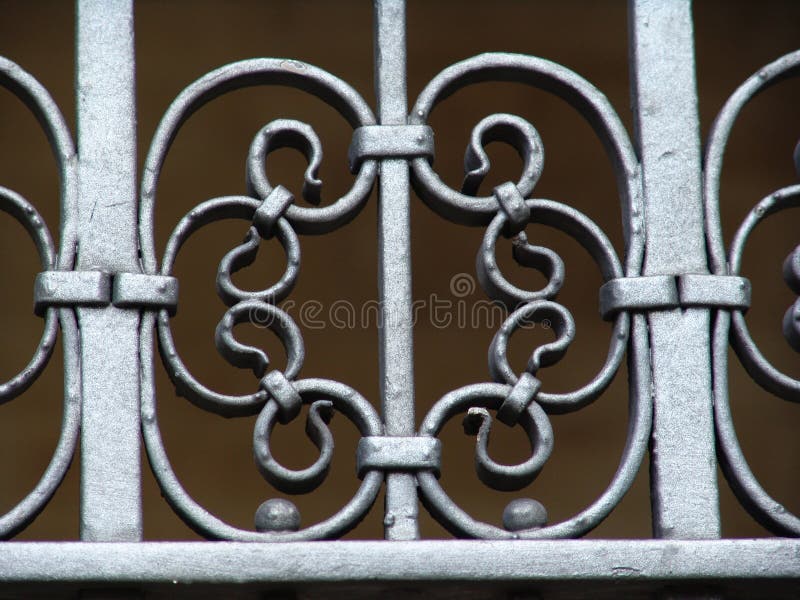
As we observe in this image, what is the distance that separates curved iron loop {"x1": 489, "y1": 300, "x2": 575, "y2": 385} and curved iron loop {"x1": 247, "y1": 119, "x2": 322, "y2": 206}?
0.35 m

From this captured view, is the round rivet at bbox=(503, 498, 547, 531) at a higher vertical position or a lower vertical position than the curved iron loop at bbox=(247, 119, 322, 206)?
lower

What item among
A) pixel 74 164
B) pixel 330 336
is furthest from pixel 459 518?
pixel 330 336

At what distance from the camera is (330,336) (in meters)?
4.54

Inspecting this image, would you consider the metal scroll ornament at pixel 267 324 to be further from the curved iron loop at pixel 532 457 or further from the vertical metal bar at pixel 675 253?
the vertical metal bar at pixel 675 253

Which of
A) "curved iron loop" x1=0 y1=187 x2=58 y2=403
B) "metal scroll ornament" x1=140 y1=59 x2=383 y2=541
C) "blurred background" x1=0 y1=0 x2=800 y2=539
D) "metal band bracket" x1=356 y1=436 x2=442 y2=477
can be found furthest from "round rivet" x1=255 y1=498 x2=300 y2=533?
"blurred background" x1=0 y1=0 x2=800 y2=539

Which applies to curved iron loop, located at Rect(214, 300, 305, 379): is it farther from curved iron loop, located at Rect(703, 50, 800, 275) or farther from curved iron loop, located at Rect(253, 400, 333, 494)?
curved iron loop, located at Rect(703, 50, 800, 275)

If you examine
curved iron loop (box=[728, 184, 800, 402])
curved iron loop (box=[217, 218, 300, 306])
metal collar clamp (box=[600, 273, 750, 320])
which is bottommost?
curved iron loop (box=[728, 184, 800, 402])

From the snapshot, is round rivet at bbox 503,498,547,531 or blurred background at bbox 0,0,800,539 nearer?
round rivet at bbox 503,498,547,531

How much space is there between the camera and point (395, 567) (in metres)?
2.28

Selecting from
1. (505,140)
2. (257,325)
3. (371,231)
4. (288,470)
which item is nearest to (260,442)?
(288,470)

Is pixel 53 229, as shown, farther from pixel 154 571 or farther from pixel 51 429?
pixel 154 571

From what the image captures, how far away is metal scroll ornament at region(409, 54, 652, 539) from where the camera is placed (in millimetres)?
2385

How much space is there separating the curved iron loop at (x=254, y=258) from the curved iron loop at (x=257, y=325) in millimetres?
18

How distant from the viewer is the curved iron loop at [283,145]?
2516mm
